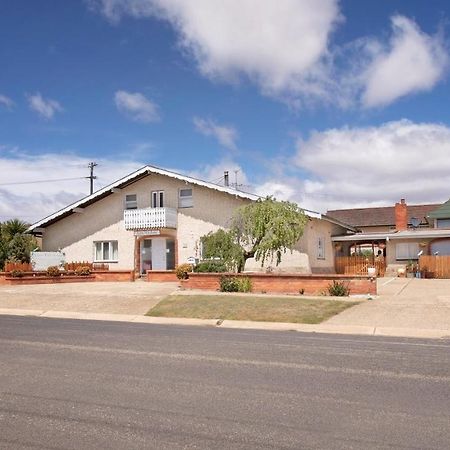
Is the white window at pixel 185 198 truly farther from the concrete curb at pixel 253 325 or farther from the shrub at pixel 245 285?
the concrete curb at pixel 253 325

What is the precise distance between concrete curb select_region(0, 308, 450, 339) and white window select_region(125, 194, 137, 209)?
1519 cm

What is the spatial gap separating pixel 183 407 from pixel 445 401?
10.1 ft

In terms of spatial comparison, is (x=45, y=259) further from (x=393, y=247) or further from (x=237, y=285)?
(x=393, y=247)

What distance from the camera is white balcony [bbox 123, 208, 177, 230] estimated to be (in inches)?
1216

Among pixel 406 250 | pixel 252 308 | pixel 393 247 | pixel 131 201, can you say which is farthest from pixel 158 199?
pixel 252 308

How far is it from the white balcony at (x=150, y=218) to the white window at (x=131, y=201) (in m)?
0.75

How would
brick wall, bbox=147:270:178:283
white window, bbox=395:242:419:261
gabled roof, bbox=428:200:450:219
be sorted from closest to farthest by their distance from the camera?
brick wall, bbox=147:270:178:283, white window, bbox=395:242:419:261, gabled roof, bbox=428:200:450:219

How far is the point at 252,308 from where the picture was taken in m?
16.6

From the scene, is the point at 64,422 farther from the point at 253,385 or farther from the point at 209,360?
the point at 209,360

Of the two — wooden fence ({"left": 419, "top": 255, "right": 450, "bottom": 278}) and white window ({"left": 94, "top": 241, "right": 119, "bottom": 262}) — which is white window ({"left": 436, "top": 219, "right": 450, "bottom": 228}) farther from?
white window ({"left": 94, "top": 241, "right": 119, "bottom": 262})

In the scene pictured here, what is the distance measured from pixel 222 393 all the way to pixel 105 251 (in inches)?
1094

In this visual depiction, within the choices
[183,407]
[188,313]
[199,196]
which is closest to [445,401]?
[183,407]

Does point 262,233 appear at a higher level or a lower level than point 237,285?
higher

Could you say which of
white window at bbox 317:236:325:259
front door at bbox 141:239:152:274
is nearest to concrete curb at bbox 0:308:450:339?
front door at bbox 141:239:152:274
